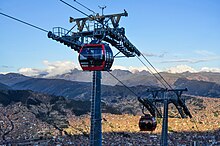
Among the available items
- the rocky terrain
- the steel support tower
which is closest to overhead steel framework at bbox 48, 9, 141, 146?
the steel support tower

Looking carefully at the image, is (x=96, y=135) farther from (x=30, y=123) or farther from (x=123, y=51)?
(x=30, y=123)

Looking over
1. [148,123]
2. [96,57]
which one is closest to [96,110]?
[96,57]

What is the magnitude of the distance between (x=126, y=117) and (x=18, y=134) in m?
27.5

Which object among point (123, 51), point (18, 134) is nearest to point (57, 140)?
point (18, 134)

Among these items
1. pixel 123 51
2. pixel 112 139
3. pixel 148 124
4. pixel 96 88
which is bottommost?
pixel 112 139

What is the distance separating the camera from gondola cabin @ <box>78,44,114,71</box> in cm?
1948

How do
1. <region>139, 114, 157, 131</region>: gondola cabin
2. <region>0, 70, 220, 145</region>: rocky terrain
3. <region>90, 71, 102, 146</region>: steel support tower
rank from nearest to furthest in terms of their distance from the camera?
1. <region>90, 71, 102, 146</region>: steel support tower
2. <region>139, 114, 157, 131</region>: gondola cabin
3. <region>0, 70, 220, 145</region>: rocky terrain

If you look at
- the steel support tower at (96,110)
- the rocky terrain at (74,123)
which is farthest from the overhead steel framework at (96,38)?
the rocky terrain at (74,123)

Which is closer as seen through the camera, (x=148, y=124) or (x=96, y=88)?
(x=96, y=88)

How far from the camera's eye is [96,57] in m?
19.5

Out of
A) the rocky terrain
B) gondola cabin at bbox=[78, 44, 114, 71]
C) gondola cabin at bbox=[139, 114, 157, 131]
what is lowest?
the rocky terrain

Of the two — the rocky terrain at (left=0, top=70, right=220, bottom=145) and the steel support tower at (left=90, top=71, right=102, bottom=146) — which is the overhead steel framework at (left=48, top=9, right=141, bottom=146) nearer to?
the steel support tower at (left=90, top=71, right=102, bottom=146)

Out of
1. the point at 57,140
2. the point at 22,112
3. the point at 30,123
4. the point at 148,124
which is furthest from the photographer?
the point at 22,112

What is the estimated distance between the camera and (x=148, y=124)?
1191 inches
